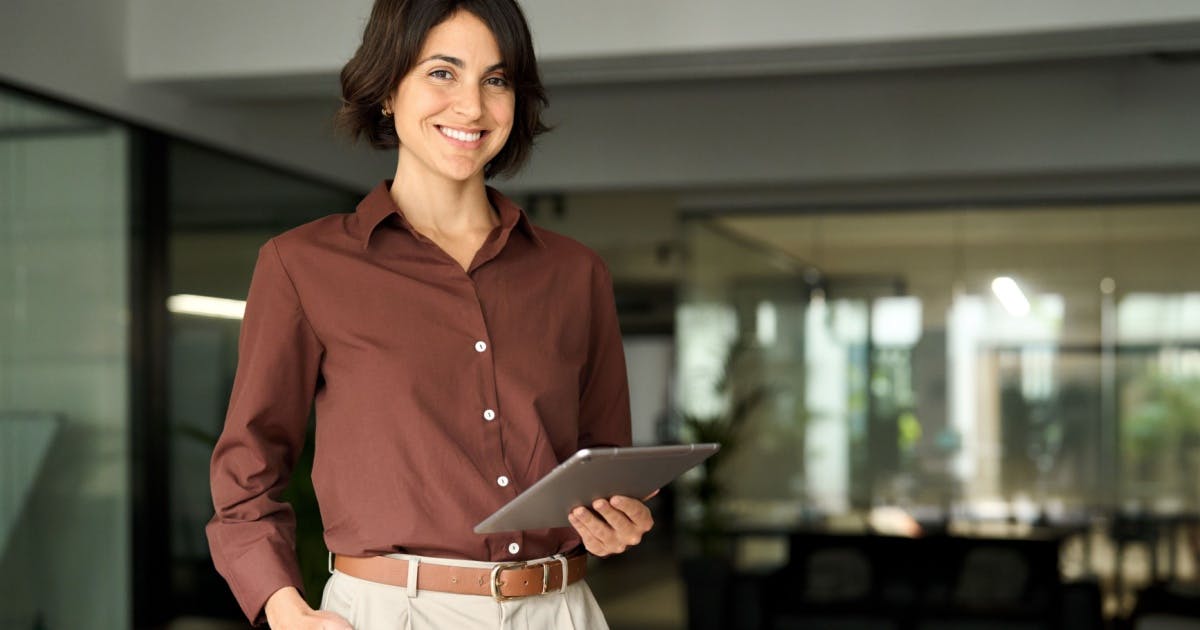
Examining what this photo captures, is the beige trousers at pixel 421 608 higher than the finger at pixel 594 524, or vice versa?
the finger at pixel 594 524

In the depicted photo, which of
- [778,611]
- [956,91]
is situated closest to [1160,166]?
[956,91]

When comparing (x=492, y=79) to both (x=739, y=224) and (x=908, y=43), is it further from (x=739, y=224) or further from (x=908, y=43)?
(x=739, y=224)

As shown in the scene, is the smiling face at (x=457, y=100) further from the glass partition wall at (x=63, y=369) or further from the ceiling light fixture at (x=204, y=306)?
the ceiling light fixture at (x=204, y=306)

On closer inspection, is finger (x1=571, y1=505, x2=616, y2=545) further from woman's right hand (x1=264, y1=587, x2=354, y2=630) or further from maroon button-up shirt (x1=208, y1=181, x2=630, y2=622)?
woman's right hand (x1=264, y1=587, x2=354, y2=630)

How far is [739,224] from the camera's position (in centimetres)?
798

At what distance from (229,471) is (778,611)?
5153 millimetres

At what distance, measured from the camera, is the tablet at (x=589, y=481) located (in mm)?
1220

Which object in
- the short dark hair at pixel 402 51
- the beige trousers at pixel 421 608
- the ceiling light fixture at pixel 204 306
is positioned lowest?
the beige trousers at pixel 421 608

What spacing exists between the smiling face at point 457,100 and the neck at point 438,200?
0.19ft

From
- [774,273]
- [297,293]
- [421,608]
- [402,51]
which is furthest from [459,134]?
[774,273]

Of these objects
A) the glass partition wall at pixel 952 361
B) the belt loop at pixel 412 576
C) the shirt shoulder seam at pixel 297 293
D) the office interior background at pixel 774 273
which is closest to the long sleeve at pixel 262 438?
the shirt shoulder seam at pixel 297 293

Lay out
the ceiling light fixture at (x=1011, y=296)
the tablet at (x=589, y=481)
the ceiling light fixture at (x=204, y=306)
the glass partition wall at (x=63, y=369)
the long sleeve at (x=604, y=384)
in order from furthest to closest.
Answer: the ceiling light fixture at (x=1011, y=296), the ceiling light fixture at (x=204, y=306), the glass partition wall at (x=63, y=369), the long sleeve at (x=604, y=384), the tablet at (x=589, y=481)

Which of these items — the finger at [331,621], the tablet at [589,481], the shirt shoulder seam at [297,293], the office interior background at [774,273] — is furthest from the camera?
the office interior background at [774,273]

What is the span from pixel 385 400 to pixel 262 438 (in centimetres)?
14
